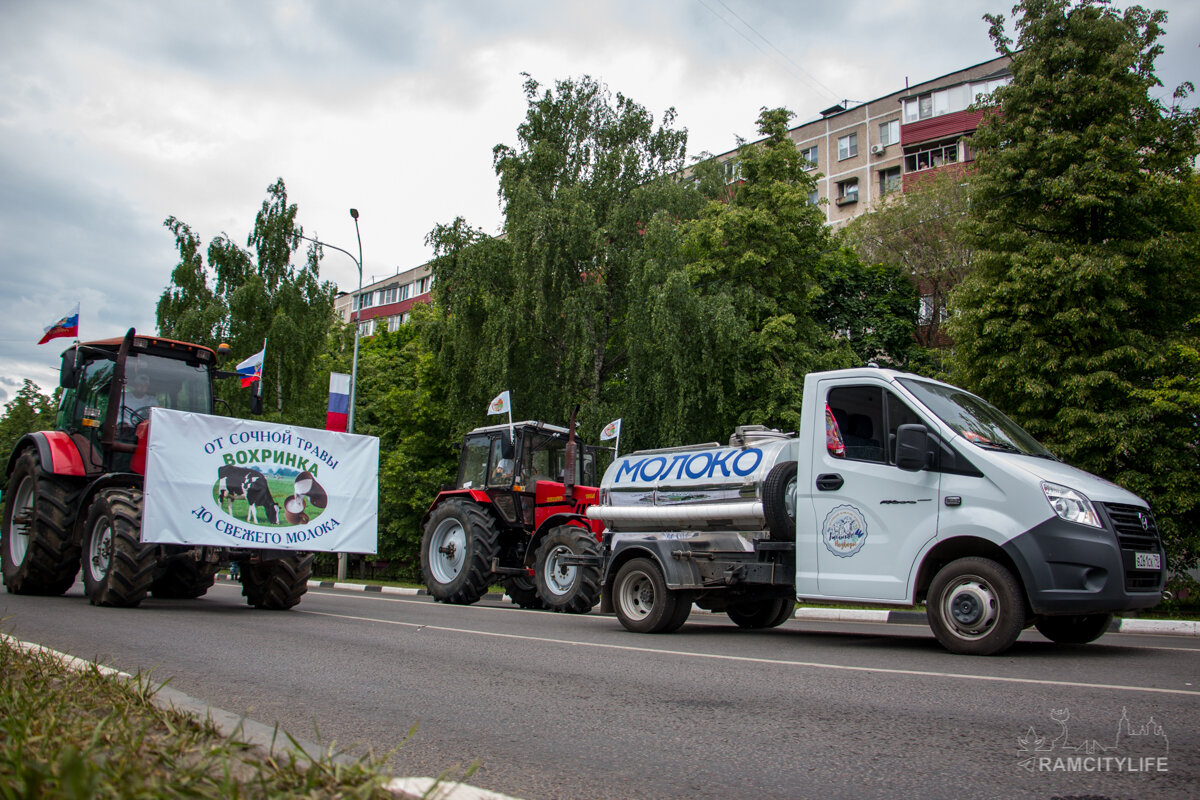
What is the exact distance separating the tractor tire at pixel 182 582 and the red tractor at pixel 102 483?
0.09 feet

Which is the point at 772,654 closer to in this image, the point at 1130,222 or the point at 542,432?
the point at 542,432

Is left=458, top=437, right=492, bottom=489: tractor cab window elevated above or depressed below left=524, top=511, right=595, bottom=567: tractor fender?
above

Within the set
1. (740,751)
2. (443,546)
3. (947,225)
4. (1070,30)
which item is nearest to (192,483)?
(443,546)

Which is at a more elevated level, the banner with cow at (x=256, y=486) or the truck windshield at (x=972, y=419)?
the truck windshield at (x=972, y=419)

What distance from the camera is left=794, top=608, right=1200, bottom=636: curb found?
11.4m

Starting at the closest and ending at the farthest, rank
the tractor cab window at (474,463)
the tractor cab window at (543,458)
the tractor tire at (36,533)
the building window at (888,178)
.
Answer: the tractor tire at (36,533) < the tractor cab window at (543,458) < the tractor cab window at (474,463) < the building window at (888,178)

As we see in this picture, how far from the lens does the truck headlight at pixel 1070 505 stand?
23.3 ft

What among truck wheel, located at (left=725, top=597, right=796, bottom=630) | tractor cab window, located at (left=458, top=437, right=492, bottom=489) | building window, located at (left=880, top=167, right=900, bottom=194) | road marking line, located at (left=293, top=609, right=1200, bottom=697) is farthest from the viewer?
building window, located at (left=880, top=167, right=900, bottom=194)

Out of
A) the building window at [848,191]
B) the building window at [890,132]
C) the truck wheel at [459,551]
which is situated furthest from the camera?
the building window at [848,191]

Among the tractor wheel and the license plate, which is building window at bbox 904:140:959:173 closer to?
the tractor wheel

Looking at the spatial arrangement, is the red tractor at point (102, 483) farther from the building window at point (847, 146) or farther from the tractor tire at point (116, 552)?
the building window at point (847, 146)

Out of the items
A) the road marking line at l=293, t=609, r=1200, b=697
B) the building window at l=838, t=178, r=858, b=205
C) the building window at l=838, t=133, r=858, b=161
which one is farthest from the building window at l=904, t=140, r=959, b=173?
the road marking line at l=293, t=609, r=1200, b=697

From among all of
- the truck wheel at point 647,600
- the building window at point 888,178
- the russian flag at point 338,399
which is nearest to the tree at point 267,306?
the russian flag at point 338,399

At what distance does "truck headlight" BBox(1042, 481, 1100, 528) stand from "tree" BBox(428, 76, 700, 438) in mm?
16103
